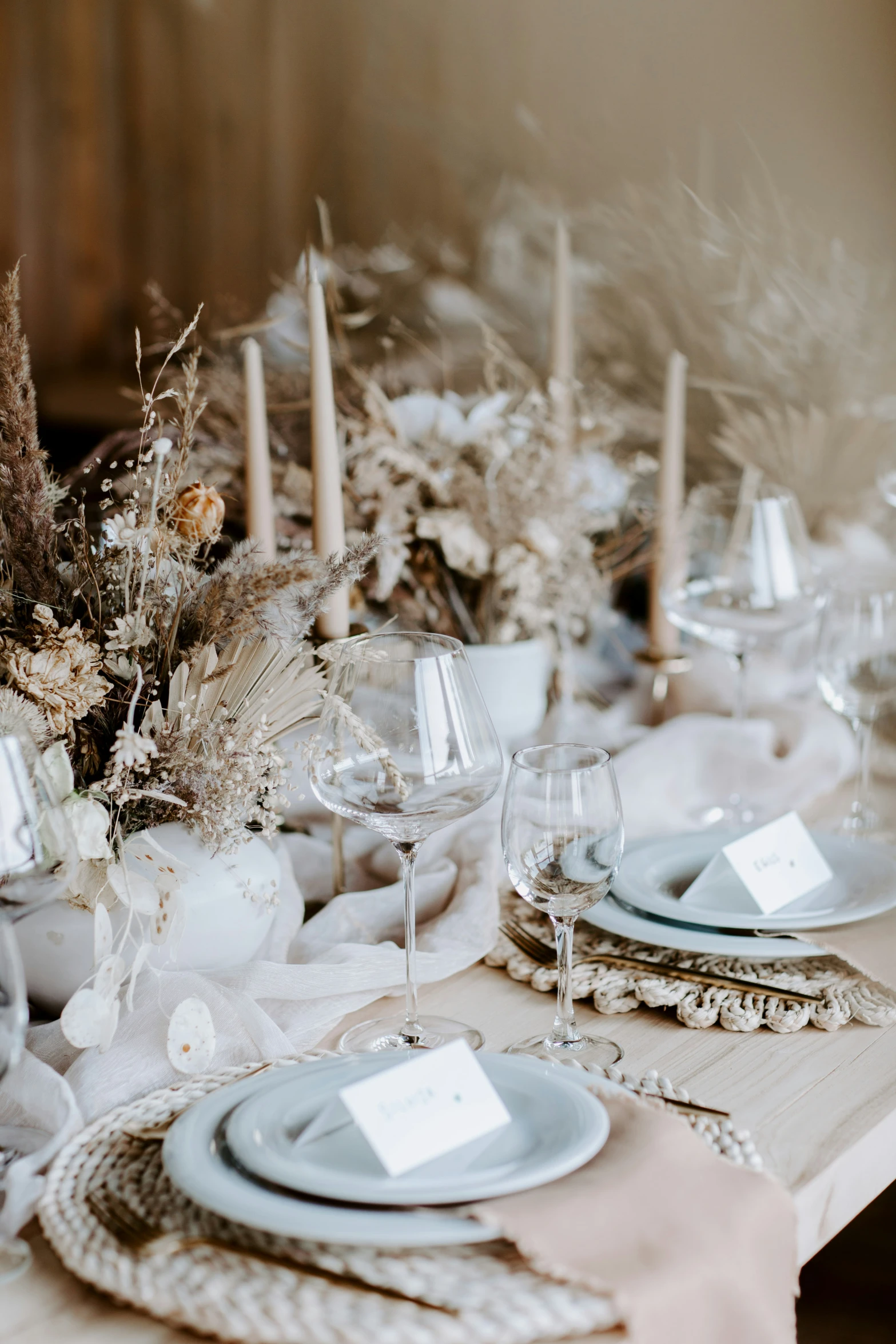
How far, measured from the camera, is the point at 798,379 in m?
1.75

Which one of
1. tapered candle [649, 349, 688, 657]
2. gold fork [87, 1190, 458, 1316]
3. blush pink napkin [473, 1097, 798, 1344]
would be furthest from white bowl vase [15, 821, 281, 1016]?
tapered candle [649, 349, 688, 657]

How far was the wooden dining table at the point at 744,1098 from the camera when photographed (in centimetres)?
56

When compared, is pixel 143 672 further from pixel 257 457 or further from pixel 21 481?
pixel 257 457

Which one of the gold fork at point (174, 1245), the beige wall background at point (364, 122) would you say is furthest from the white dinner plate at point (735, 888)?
the beige wall background at point (364, 122)

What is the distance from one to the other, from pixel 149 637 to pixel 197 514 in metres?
0.09

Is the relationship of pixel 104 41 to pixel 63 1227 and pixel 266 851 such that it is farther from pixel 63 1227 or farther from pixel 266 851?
pixel 63 1227

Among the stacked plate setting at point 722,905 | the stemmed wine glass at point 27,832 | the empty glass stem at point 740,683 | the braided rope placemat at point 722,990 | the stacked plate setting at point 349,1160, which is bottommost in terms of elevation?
the braided rope placemat at point 722,990

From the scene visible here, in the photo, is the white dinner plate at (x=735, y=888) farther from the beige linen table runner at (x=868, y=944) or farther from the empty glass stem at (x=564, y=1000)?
the empty glass stem at (x=564, y=1000)

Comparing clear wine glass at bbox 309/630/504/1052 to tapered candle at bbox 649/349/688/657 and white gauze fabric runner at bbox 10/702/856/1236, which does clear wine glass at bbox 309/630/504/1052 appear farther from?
tapered candle at bbox 649/349/688/657

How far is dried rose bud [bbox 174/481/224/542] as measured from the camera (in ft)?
2.75

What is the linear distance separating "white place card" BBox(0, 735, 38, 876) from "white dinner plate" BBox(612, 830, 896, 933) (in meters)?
0.48

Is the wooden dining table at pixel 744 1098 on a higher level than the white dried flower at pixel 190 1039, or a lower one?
lower

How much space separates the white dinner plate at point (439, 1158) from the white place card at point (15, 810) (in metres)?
0.16

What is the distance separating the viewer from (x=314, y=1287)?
1.72ft
